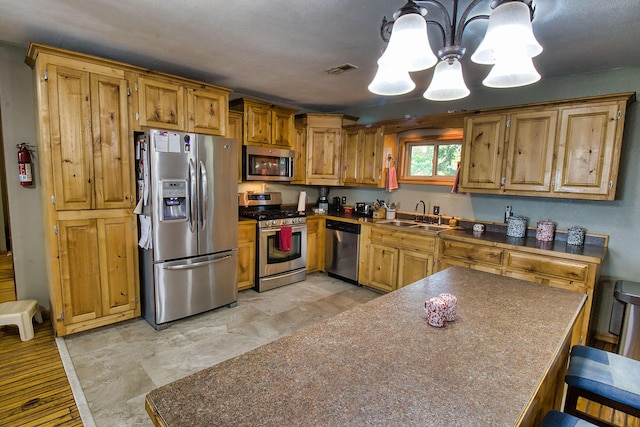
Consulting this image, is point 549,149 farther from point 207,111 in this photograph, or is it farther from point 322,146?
point 207,111

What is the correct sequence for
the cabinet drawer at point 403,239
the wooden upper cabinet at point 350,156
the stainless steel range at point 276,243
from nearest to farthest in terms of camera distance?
the cabinet drawer at point 403,239
the stainless steel range at point 276,243
the wooden upper cabinet at point 350,156

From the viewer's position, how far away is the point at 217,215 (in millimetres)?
3344

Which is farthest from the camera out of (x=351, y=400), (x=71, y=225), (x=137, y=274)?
(x=137, y=274)

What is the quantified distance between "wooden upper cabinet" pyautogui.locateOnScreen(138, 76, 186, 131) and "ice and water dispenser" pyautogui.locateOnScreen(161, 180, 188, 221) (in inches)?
23.9

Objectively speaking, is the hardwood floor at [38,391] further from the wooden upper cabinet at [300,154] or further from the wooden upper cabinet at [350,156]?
the wooden upper cabinet at [350,156]

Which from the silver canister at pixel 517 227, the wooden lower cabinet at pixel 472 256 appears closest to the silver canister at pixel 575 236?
the silver canister at pixel 517 227

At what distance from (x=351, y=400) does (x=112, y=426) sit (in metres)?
1.81

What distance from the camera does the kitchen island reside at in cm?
84

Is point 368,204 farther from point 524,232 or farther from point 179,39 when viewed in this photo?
point 179,39

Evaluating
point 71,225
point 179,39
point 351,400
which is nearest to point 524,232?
point 351,400

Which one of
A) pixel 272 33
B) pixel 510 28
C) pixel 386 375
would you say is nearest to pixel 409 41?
pixel 510 28

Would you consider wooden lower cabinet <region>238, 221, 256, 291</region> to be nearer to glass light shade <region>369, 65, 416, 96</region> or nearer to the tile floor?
the tile floor

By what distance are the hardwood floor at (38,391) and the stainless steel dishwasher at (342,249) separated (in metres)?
2.63

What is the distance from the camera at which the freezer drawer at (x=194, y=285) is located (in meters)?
3.02
